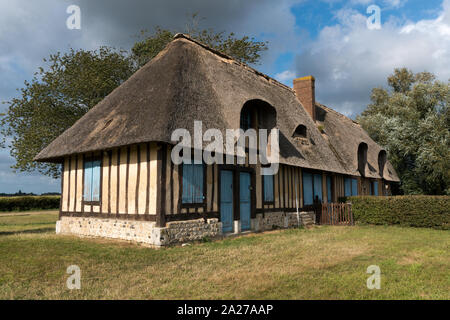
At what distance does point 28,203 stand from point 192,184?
2796 cm

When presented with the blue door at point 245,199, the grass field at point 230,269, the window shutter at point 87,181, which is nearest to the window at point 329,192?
the blue door at point 245,199

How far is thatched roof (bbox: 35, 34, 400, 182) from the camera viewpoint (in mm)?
8984

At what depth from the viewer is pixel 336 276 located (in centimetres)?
536

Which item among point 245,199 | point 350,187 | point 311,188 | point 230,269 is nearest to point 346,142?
point 350,187

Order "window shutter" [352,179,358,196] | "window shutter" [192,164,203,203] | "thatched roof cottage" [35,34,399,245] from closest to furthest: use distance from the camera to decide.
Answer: "thatched roof cottage" [35,34,399,245]
"window shutter" [192,164,203,203]
"window shutter" [352,179,358,196]

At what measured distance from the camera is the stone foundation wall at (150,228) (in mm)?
8414

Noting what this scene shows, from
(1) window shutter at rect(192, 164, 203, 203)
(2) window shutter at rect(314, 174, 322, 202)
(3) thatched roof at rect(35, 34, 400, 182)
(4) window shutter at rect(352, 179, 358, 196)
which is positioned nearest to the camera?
(3) thatched roof at rect(35, 34, 400, 182)

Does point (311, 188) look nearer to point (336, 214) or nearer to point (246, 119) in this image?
point (336, 214)

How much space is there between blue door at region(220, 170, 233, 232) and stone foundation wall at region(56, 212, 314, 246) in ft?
1.37

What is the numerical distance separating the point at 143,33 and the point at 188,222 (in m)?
21.0

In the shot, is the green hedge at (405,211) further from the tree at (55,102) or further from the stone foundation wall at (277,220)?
the tree at (55,102)

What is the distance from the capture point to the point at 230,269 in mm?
5898

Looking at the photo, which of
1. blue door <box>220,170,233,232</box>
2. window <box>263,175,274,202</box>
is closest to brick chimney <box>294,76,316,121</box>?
window <box>263,175,274,202</box>

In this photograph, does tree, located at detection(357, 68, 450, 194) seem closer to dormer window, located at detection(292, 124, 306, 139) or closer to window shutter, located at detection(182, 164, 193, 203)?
dormer window, located at detection(292, 124, 306, 139)
